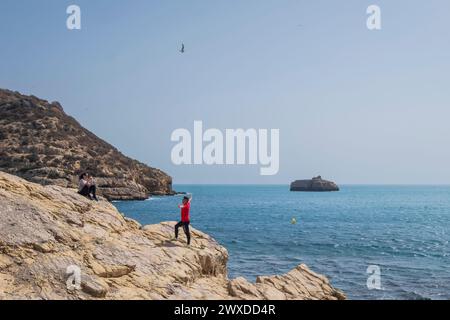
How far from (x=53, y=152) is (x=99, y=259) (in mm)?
108168

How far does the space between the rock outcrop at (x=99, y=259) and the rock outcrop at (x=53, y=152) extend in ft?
274

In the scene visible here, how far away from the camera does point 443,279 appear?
3247 cm

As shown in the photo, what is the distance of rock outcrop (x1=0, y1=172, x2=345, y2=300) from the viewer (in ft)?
42.6

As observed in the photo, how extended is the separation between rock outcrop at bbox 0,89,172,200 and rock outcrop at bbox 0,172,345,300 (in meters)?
83.5

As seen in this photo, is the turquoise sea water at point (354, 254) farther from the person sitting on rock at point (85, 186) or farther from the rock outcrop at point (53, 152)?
the rock outcrop at point (53, 152)

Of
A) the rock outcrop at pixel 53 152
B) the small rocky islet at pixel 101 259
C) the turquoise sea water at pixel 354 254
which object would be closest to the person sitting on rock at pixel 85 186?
the small rocky islet at pixel 101 259

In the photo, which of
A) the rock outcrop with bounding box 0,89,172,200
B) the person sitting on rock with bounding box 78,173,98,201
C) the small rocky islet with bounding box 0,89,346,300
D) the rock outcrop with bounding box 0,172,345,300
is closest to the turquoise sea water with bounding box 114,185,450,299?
the small rocky islet with bounding box 0,89,346,300

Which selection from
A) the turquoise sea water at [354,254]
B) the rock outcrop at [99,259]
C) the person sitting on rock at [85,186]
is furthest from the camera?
the turquoise sea water at [354,254]

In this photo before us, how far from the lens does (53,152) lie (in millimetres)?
112188

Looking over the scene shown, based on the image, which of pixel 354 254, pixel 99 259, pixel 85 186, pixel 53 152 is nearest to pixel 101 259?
pixel 99 259

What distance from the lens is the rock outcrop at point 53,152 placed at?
101m

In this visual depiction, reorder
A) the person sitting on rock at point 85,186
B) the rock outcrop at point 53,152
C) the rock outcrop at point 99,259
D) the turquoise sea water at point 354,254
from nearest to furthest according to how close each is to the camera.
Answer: the rock outcrop at point 99,259 → the person sitting on rock at point 85,186 → the turquoise sea water at point 354,254 → the rock outcrop at point 53,152

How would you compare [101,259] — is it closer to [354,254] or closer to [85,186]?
[85,186]

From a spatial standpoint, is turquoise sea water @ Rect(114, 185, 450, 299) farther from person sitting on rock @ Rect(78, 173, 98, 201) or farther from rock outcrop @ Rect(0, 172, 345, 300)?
person sitting on rock @ Rect(78, 173, 98, 201)
